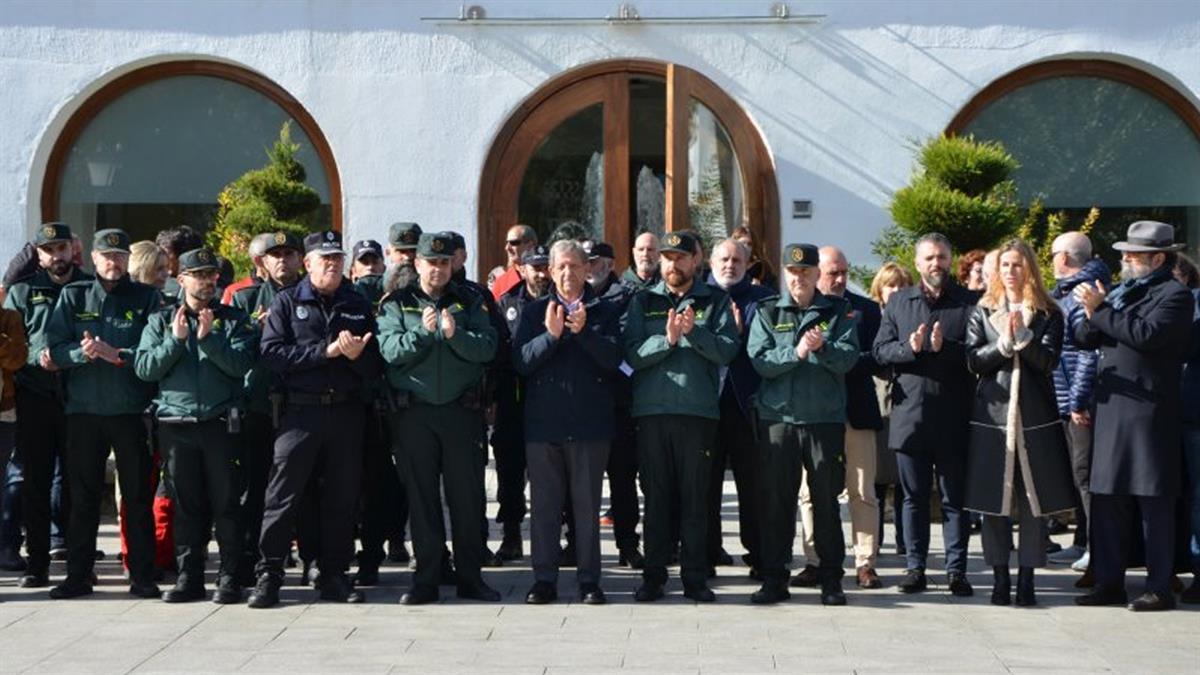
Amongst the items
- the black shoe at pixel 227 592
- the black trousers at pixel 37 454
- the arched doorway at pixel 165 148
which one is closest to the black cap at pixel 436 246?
the black shoe at pixel 227 592

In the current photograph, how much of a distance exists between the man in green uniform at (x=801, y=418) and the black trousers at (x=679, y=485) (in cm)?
33

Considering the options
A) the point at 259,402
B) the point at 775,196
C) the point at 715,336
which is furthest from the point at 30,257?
the point at 775,196

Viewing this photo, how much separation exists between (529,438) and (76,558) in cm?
257

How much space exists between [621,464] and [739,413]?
3.24 feet

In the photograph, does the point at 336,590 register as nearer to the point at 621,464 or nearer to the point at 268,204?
the point at 621,464

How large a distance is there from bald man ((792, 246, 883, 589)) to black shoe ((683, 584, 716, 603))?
2.53 ft

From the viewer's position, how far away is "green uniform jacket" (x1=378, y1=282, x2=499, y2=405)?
10.1 metres

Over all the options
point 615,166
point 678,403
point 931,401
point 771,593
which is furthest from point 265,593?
point 615,166

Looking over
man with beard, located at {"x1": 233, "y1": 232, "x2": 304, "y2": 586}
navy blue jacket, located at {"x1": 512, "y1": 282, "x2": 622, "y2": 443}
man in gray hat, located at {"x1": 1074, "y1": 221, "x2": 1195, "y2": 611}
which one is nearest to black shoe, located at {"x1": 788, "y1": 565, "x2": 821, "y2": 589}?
navy blue jacket, located at {"x1": 512, "y1": 282, "x2": 622, "y2": 443}

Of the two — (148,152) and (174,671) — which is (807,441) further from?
(148,152)

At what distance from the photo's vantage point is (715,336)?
10148mm

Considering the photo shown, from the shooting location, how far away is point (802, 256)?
10.2m

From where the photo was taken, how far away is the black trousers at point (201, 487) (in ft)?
33.1

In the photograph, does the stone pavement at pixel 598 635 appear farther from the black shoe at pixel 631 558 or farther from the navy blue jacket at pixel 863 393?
the navy blue jacket at pixel 863 393
